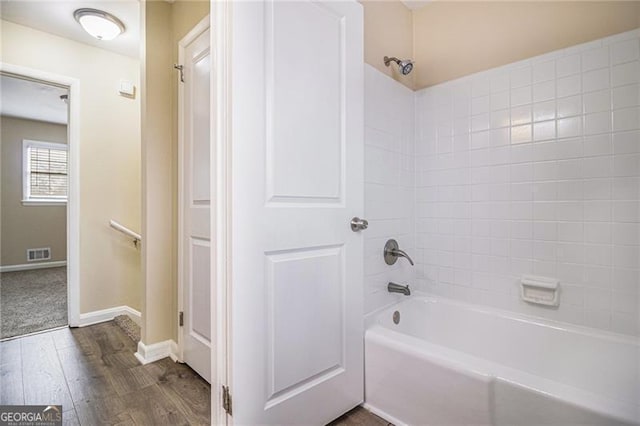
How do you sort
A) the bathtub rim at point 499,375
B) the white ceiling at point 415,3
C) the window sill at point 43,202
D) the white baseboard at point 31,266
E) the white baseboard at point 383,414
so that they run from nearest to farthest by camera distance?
1. the bathtub rim at point 499,375
2. the white baseboard at point 383,414
3. the white ceiling at point 415,3
4. the white baseboard at point 31,266
5. the window sill at point 43,202

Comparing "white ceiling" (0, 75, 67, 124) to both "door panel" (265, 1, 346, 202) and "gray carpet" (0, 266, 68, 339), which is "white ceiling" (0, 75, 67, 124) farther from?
"door panel" (265, 1, 346, 202)

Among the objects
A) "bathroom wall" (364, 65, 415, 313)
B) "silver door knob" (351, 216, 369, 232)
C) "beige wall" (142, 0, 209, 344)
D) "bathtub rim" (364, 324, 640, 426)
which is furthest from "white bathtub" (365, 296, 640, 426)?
"beige wall" (142, 0, 209, 344)

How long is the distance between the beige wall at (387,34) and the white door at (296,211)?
0.30 m

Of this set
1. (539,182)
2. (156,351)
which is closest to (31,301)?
(156,351)

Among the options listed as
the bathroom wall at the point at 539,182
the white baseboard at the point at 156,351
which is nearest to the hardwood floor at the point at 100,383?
the white baseboard at the point at 156,351

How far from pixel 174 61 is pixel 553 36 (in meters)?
2.26

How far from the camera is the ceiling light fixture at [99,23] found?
6.81 feet

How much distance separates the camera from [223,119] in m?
1.04

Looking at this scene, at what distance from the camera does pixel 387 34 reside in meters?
1.86

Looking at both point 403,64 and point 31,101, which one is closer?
point 403,64

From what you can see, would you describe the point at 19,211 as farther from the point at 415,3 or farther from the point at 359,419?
the point at 415,3

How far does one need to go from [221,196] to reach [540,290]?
1663 mm

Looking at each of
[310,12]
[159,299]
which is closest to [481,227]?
[310,12]

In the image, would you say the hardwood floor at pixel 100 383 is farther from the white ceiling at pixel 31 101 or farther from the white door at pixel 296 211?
the white ceiling at pixel 31 101
